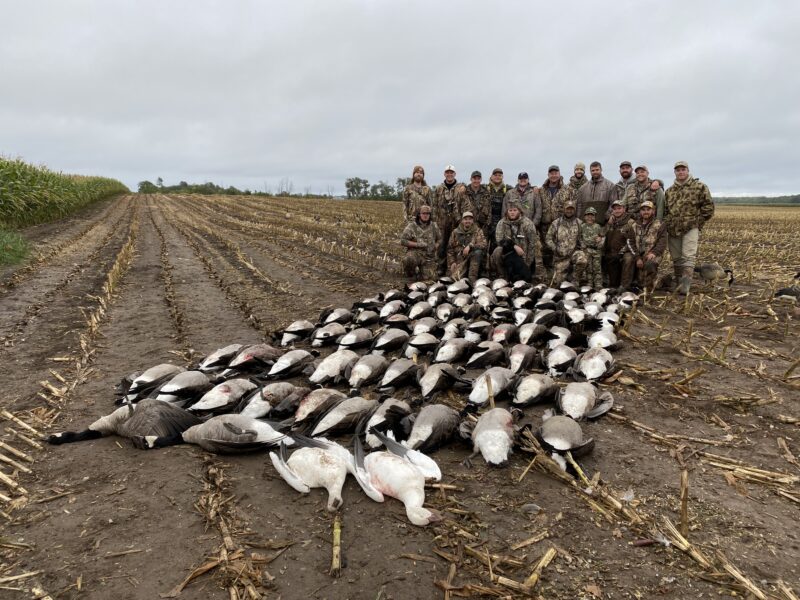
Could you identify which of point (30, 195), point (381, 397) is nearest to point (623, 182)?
point (381, 397)

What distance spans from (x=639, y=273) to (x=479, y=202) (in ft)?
11.6

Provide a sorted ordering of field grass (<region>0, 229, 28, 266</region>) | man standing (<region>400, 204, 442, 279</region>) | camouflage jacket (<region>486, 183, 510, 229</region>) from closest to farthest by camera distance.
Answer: man standing (<region>400, 204, 442, 279</region>), camouflage jacket (<region>486, 183, 510, 229</region>), field grass (<region>0, 229, 28, 266</region>)

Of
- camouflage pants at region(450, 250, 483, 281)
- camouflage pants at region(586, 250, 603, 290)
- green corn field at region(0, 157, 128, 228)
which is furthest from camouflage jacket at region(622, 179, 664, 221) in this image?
green corn field at region(0, 157, 128, 228)

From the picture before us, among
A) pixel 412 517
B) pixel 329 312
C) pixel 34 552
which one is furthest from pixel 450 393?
pixel 34 552

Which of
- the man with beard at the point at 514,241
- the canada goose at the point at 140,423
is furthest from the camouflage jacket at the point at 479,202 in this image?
the canada goose at the point at 140,423

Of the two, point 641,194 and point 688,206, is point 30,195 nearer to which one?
point 641,194

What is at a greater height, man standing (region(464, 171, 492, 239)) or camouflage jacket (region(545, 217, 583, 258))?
man standing (region(464, 171, 492, 239))

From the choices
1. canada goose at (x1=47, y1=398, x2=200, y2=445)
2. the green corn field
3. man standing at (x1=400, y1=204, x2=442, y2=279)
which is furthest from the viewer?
the green corn field

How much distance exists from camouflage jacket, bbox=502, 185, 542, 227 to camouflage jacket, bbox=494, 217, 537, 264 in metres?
0.49

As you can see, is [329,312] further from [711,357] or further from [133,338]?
[711,357]

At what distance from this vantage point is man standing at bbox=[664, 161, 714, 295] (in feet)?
28.4

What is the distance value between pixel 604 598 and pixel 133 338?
6.12 meters

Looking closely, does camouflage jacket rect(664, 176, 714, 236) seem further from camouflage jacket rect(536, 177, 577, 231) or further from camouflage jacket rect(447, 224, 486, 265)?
camouflage jacket rect(447, 224, 486, 265)

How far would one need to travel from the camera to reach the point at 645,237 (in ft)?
29.1
